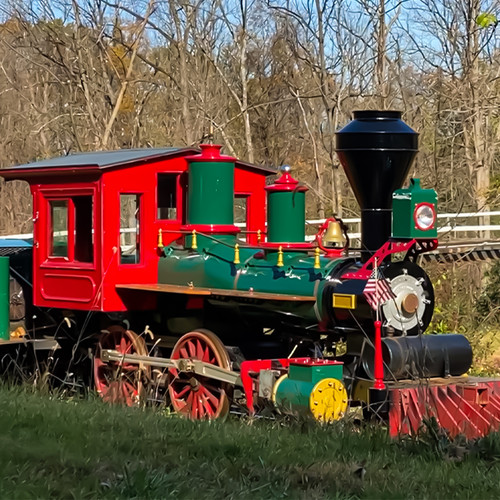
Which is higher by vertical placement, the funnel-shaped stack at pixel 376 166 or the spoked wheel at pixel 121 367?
the funnel-shaped stack at pixel 376 166

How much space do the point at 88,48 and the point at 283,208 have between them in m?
9.43

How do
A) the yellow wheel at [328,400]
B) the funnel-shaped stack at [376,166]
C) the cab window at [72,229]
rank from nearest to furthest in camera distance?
the yellow wheel at [328,400], the funnel-shaped stack at [376,166], the cab window at [72,229]

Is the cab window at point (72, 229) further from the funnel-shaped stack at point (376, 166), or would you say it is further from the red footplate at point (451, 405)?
the red footplate at point (451, 405)

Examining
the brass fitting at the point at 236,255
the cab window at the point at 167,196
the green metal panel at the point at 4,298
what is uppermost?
the cab window at the point at 167,196

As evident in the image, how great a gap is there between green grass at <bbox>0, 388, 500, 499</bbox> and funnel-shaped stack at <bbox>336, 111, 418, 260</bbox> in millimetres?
2341

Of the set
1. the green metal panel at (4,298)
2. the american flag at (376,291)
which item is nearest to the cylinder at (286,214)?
the american flag at (376,291)

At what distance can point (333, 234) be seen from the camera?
9.91 meters

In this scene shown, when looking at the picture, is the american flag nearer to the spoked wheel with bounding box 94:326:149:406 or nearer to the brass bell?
the brass bell

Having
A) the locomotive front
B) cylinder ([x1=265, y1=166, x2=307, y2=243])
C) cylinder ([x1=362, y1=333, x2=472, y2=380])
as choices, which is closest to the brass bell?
the locomotive front

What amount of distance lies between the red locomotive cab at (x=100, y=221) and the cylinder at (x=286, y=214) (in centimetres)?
113

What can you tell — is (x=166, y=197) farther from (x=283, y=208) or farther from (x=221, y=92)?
(x=221, y=92)

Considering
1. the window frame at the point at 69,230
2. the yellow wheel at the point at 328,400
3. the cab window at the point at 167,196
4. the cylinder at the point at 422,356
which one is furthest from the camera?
the cab window at the point at 167,196

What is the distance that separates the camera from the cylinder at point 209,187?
1062cm

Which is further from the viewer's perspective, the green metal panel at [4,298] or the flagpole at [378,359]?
the green metal panel at [4,298]
